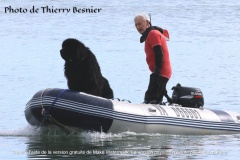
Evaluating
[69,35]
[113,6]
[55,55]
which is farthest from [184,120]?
[113,6]

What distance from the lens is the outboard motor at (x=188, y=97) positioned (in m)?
13.5

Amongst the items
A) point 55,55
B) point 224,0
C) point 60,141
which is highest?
point 60,141

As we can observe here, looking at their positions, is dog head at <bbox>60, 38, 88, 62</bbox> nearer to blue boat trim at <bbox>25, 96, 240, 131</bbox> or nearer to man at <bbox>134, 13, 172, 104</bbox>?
blue boat trim at <bbox>25, 96, 240, 131</bbox>

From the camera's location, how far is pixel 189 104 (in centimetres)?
1352

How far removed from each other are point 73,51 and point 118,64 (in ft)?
34.3

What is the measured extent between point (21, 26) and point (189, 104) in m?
21.2

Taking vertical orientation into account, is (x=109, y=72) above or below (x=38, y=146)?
below

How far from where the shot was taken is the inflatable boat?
1236cm

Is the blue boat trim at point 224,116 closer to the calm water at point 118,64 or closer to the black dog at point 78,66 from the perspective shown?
the calm water at point 118,64

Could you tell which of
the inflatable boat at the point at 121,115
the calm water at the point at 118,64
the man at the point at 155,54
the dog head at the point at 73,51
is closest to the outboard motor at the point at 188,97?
the inflatable boat at the point at 121,115

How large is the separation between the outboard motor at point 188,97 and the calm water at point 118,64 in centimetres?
57

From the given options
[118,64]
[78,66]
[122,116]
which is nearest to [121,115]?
[122,116]

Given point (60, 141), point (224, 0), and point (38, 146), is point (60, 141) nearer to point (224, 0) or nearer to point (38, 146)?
point (38, 146)

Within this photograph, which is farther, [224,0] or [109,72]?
[224,0]
